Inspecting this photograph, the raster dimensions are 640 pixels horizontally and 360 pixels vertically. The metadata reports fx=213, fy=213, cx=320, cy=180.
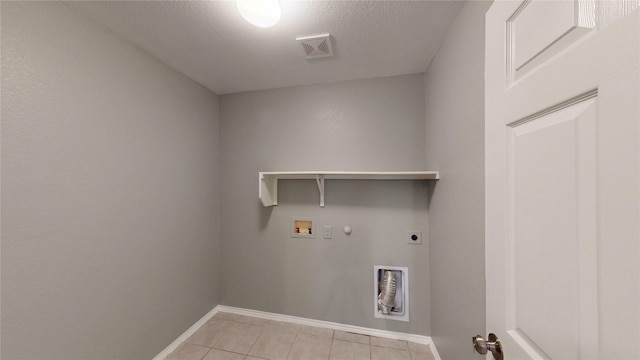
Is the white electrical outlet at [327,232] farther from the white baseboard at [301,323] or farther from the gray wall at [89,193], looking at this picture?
the gray wall at [89,193]

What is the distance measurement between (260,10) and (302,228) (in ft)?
5.47

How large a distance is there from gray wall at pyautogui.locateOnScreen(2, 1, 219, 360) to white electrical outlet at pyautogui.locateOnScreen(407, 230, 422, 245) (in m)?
1.96

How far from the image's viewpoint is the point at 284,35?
1406 millimetres

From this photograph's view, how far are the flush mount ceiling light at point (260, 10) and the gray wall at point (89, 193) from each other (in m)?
1.01

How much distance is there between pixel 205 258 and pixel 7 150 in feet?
4.87

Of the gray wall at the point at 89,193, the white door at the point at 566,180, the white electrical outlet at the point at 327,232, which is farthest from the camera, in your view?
the white electrical outlet at the point at 327,232

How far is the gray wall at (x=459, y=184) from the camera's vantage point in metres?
1.01

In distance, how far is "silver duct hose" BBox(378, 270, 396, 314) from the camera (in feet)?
6.06

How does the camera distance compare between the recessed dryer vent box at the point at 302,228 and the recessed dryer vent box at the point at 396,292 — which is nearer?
the recessed dryer vent box at the point at 396,292

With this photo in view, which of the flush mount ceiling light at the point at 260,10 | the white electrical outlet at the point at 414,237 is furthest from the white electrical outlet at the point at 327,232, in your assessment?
the flush mount ceiling light at the point at 260,10

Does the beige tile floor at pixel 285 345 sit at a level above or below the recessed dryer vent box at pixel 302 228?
below

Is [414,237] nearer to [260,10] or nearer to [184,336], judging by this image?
[260,10]

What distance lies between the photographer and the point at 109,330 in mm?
1339

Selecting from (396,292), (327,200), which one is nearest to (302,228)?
(327,200)
